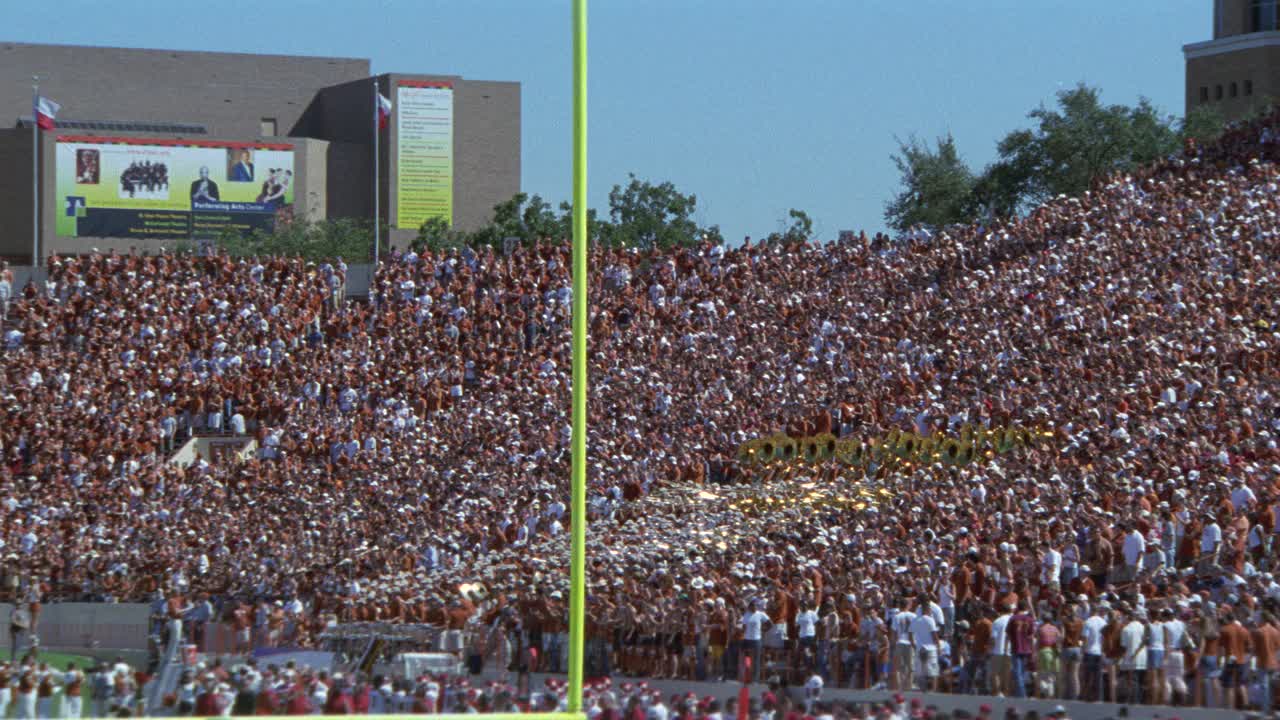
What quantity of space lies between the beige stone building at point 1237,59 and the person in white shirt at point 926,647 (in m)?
45.9

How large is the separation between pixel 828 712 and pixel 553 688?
260cm

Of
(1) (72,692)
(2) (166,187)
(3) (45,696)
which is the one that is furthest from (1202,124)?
(3) (45,696)

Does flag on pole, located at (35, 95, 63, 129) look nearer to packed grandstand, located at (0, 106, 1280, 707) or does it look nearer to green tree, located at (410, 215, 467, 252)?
Answer: packed grandstand, located at (0, 106, 1280, 707)

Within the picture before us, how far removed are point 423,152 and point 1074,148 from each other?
3301 cm

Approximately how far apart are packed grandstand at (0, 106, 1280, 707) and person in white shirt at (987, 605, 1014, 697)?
3cm

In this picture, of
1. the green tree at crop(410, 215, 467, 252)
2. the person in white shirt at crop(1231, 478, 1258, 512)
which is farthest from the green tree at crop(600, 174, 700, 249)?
the person in white shirt at crop(1231, 478, 1258, 512)

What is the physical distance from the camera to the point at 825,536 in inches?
900

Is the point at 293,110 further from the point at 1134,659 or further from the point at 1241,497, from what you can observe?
the point at 1134,659

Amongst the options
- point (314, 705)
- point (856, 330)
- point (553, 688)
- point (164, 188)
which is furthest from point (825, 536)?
point (164, 188)

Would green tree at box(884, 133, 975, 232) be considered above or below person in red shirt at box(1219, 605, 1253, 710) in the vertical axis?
above

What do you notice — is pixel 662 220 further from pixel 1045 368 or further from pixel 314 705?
pixel 314 705

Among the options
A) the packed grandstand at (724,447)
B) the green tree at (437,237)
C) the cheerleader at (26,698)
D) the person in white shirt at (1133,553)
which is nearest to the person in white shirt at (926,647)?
the packed grandstand at (724,447)

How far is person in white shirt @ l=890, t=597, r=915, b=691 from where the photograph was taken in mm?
17719

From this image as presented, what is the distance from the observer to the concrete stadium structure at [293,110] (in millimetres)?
77062
